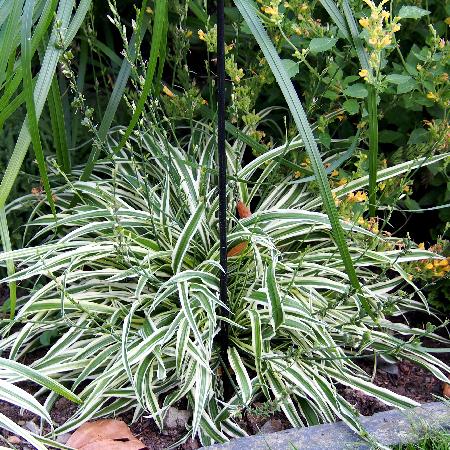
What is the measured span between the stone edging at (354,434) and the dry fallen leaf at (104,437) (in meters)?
0.23

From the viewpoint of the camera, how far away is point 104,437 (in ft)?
5.78

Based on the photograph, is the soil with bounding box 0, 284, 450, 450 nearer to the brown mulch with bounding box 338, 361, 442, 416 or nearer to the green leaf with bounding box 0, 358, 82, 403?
the brown mulch with bounding box 338, 361, 442, 416

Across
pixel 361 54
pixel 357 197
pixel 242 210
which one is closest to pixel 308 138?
pixel 361 54

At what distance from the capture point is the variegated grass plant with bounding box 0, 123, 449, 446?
1.76 metres

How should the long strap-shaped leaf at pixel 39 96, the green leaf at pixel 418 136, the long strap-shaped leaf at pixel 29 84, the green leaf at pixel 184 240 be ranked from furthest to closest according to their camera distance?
the green leaf at pixel 418 136 < the green leaf at pixel 184 240 < the long strap-shaped leaf at pixel 39 96 < the long strap-shaped leaf at pixel 29 84

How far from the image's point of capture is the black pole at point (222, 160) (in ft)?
4.80

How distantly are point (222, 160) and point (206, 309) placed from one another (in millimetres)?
412

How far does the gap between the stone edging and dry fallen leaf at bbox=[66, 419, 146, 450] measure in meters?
0.23

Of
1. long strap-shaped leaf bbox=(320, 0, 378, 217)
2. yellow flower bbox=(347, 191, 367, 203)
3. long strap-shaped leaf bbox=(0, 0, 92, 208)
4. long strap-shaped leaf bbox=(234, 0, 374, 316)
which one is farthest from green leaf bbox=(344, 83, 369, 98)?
long strap-shaped leaf bbox=(0, 0, 92, 208)

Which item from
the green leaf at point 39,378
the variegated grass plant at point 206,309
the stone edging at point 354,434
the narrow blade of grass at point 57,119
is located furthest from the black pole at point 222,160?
the narrow blade of grass at point 57,119

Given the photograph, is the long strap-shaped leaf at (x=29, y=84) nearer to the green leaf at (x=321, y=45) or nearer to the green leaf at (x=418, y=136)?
the green leaf at (x=321, y=45)

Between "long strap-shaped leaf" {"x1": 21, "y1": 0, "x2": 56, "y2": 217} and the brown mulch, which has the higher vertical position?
"long strap-shaped leaf" {"x1": 21, "y1": 0, "x2": 56, "y2": 217}

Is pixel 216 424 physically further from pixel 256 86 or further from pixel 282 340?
pixel 256 86

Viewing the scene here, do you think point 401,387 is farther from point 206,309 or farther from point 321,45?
point 321,45
